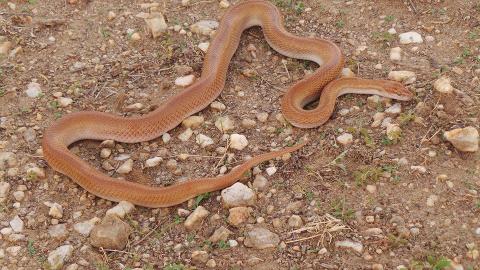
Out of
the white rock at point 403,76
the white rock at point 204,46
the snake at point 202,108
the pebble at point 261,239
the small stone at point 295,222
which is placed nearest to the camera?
the pebble at point 261,239

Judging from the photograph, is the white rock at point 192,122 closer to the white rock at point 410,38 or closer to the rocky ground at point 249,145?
the rocky ground at point 249,145

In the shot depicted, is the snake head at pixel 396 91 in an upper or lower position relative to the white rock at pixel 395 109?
upper

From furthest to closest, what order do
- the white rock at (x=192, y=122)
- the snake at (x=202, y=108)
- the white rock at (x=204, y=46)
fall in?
the white rock at (x=204, y=46) < the white rock at (x=192, y=122) < the snake at (x=202, y=108)

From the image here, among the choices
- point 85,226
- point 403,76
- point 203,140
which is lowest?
point 85,226

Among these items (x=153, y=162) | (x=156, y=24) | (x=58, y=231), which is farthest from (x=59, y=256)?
(x=156, y=24)

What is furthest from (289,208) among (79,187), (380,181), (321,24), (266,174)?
(321,24)

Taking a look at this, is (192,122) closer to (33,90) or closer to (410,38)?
(33,90)

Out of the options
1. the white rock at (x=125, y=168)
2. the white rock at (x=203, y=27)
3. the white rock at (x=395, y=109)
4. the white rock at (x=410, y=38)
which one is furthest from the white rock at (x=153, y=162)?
the white rock at (x=410, y=38)
